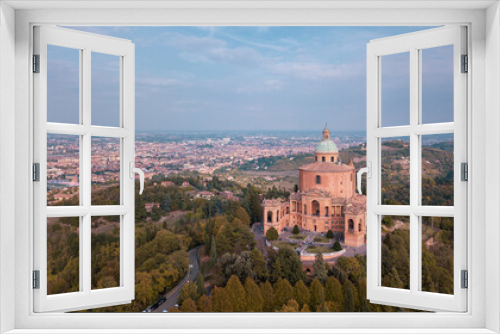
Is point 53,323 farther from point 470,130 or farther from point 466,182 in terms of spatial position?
point 470,130

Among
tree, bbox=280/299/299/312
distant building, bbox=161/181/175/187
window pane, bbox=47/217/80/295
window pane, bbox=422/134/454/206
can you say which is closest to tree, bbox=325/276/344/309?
tree, bbox=280/299/299/312

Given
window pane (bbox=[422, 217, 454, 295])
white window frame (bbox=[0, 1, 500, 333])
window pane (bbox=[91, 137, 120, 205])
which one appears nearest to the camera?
white window frame (bbox=[0, 1, 500, 333])

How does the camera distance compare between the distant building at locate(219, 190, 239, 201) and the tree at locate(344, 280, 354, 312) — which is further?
the distant building at locate(219, 190, 239, 201)

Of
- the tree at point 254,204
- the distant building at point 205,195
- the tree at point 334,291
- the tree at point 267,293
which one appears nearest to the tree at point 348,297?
the tree at point 334,291

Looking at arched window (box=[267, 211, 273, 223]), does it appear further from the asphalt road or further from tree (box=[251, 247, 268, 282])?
the asphalt road

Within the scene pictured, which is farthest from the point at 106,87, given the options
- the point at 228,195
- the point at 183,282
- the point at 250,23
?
the point at 183,282

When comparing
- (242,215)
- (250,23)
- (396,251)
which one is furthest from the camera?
Result: (242,215)

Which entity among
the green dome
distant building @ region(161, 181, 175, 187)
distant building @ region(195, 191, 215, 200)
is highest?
the green dome

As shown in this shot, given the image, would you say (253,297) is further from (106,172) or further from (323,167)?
(106,172)
